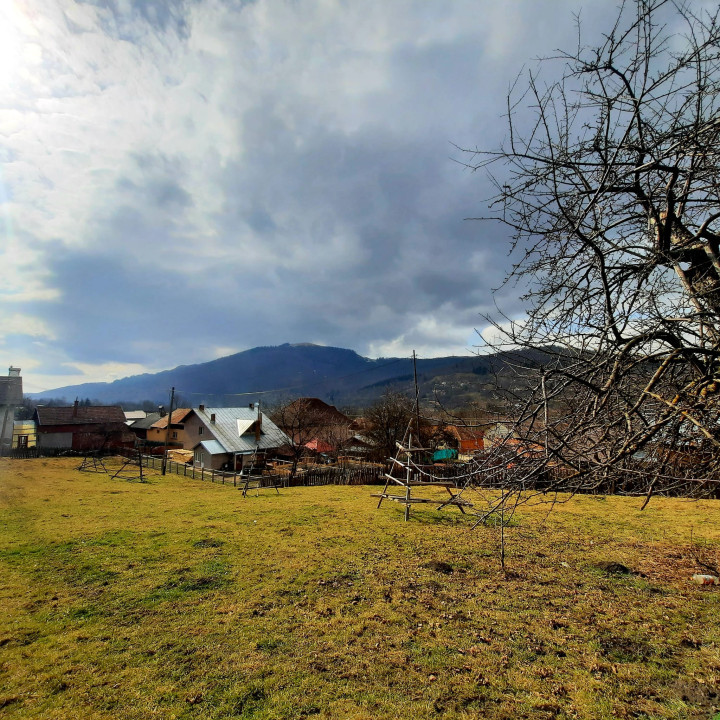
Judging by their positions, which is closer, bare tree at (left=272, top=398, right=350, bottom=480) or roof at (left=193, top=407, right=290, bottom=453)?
roof at (left=193, top=407, right=290, bottom=453)

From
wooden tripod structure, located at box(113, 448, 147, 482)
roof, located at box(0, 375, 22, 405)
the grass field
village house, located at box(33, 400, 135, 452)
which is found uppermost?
roof, located at box(0, 375, 22, 405)

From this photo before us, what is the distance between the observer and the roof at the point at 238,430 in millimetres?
36719

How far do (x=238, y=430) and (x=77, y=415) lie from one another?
96.3ft

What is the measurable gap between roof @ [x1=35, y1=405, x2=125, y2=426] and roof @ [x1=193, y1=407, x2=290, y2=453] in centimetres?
2127

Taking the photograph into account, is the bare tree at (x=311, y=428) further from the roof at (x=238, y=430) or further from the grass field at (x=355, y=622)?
the grass field at (x=355, y=622)

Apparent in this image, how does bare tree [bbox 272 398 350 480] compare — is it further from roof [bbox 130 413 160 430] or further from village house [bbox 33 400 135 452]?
roof [bbox 130 413 160 430]

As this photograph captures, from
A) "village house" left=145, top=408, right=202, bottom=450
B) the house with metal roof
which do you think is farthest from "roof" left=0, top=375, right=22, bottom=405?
the house with metal roof

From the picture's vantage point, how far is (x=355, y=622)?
5641mm

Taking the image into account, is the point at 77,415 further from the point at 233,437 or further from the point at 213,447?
the point at 213,447

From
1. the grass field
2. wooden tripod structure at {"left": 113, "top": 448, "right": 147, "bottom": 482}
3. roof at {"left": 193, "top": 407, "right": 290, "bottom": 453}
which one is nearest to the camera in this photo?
the grass field

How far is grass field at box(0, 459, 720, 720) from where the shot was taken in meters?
4.00

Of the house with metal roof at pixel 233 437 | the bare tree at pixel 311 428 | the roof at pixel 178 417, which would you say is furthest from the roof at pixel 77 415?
the bare tree at pixel 311 428

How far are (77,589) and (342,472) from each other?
60.0 ft

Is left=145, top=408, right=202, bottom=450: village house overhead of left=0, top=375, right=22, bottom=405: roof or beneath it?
beneath
